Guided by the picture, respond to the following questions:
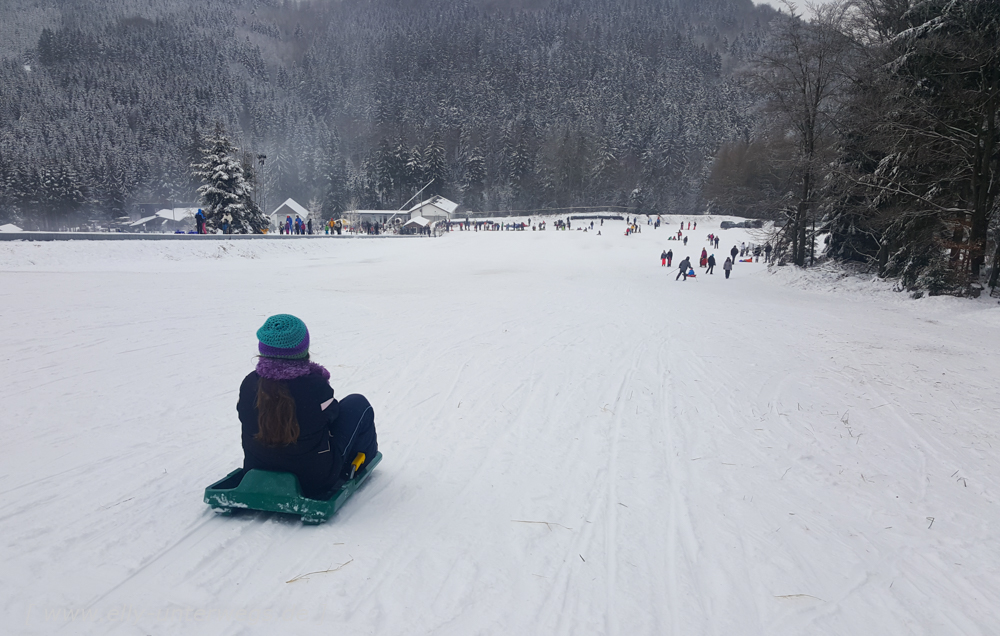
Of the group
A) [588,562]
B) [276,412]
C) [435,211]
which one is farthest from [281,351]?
[435,211]

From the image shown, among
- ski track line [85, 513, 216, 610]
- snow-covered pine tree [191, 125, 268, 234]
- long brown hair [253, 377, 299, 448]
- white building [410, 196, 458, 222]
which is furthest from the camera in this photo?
white building [410, 196, 458, 222]

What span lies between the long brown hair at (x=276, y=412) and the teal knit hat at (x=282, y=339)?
172mm

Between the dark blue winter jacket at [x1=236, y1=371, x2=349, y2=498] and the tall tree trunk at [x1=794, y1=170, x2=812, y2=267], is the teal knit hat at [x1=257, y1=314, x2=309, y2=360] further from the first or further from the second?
the tall tree trunk at [x1=794, y1=170, x2=812, y2=267]

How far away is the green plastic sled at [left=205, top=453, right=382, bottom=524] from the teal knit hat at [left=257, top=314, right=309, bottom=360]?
2.62 ft

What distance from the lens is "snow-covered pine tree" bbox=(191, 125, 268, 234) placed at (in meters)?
34.9

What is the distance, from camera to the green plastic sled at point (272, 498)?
3.14 meters

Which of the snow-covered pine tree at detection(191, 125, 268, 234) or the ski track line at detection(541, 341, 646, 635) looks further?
the snow-covered pine tree at detection(191, 125, 268, 234)

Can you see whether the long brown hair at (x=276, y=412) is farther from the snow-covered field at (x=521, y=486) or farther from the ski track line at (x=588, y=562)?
the ski track line at (x=588, y=562)

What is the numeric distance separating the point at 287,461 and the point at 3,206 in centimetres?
9848

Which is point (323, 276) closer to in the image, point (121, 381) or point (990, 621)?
point (121, 381)

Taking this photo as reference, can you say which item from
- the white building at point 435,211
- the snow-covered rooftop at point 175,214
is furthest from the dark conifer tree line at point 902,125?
the snow-covered rooftop at point 175,214

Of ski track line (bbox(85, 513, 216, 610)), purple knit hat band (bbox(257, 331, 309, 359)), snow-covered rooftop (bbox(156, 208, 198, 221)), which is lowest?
ski track line (bbox(85, 513, 216, 610))

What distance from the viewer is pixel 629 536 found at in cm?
333

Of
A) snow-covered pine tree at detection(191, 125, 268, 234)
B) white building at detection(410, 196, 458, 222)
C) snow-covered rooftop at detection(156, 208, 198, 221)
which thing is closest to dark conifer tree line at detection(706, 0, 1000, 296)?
snow-covered pine tree at detection(191, 125, 268, 234)
